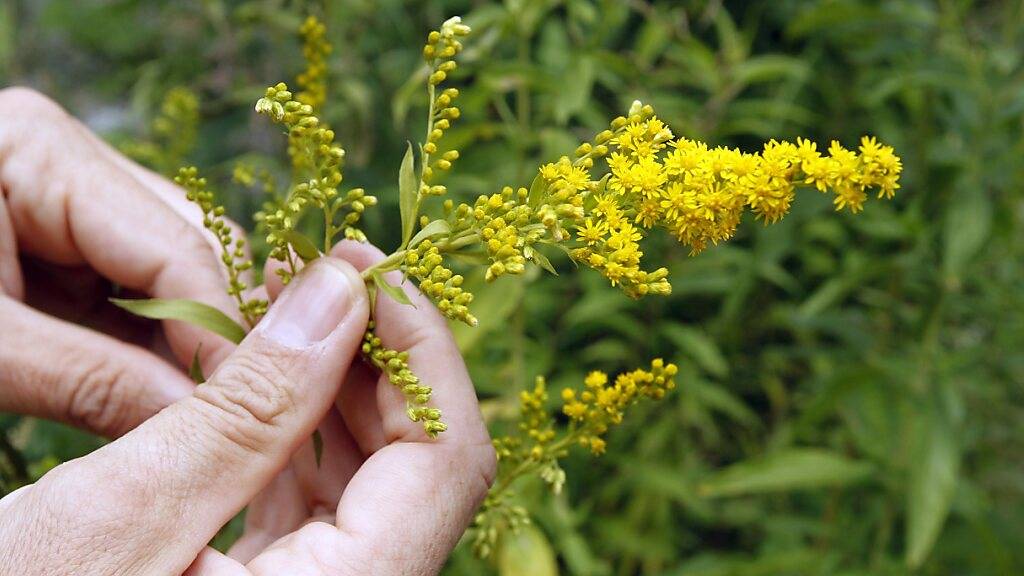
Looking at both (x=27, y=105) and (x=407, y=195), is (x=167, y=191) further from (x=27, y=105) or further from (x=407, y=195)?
(x=407, y=195)

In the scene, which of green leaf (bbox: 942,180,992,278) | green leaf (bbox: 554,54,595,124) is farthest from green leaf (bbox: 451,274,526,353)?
green leaf (bbox: 942,180,992,278)

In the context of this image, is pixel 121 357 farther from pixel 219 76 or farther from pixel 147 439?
pixel 219 76

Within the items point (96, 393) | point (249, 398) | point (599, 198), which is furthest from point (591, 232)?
point (96, 393)

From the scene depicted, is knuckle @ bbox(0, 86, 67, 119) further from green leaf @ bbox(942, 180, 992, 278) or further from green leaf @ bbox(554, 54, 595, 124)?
green leaf @ bbox(942, 180, 992, 278)

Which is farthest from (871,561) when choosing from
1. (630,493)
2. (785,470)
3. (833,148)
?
(833,148)

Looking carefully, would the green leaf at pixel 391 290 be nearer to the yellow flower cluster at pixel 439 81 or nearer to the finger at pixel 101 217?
the yellow flower cluster at pixel 439 81

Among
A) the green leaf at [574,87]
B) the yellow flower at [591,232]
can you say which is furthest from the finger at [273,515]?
the green leaf at [574,87]
